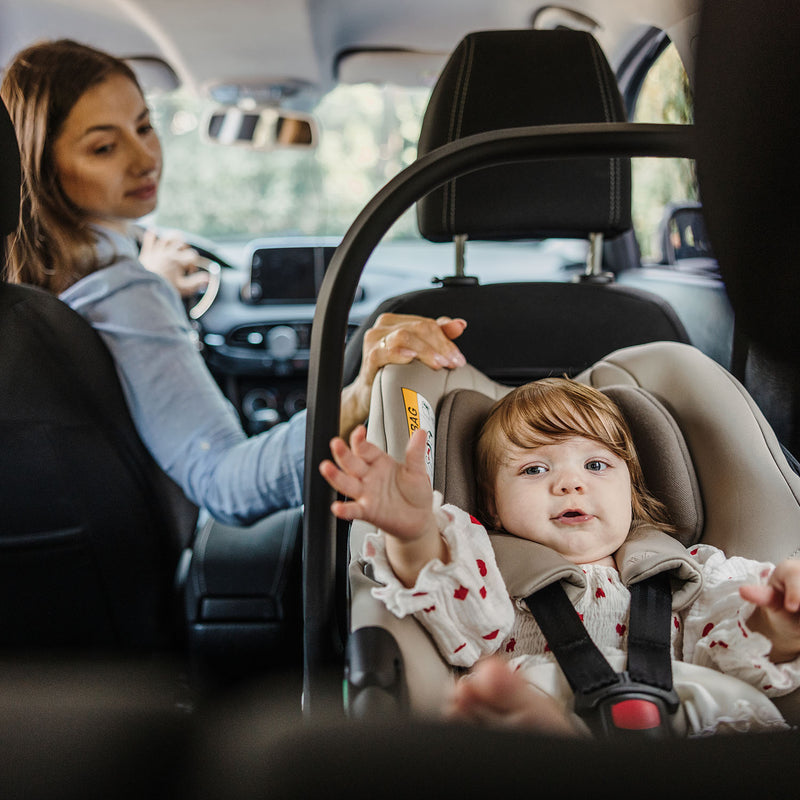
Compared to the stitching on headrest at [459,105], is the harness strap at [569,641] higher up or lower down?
lower down

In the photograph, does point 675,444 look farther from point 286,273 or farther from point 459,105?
point 286,273

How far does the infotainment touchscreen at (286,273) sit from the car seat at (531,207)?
4.12ft

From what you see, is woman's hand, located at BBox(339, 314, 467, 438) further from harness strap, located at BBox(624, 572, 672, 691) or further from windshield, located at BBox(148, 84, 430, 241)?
windshield, located at BBox(148, 84, 430, 241)

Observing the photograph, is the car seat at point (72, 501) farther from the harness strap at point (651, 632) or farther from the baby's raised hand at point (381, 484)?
the harness strap at point (651, 632)

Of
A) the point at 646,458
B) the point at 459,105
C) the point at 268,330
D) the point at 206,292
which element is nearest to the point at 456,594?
the point at 646,458

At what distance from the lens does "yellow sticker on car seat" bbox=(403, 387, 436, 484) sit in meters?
1.16

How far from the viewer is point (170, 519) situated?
1.45m

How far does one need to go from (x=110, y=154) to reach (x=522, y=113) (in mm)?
792

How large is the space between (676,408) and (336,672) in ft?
2.23

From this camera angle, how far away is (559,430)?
3.72 feet

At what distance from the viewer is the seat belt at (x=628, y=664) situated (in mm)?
912

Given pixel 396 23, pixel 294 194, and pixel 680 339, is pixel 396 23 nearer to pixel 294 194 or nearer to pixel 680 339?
pixel 294 194

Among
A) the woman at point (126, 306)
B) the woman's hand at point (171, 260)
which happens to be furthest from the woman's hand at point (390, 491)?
the woman's hand at point (171, 260)

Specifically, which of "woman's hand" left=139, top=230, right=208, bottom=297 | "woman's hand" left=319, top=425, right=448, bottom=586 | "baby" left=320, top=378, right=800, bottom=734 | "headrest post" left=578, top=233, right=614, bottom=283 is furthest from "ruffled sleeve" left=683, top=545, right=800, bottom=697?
"woman's hand" left=139, top=230, right=208, bottom=297
